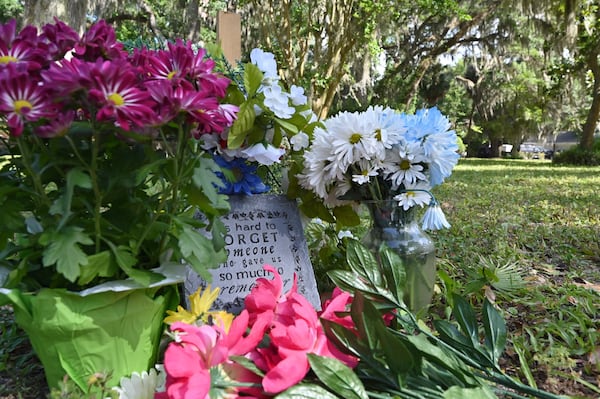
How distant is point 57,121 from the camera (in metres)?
0.93

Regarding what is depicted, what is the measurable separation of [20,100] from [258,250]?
2.94 ft

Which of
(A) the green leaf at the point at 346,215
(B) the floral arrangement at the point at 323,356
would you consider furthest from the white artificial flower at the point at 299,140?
(B) the floral arrangement at the point at 323,356

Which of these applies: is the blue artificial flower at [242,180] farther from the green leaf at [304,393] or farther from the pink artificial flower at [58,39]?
the green leaf at [304,393]

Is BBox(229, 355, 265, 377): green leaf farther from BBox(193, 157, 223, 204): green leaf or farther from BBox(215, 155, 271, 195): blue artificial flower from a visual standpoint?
BBox(215, 155, 271, 195): blue artificial flower

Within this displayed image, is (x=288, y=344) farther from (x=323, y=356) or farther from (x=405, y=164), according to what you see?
(x=405, y=164)

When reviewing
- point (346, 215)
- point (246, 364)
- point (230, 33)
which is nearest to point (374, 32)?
point (230, 33)

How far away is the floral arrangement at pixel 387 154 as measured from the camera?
1542 millimetres

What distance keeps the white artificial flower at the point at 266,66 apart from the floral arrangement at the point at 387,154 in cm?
23

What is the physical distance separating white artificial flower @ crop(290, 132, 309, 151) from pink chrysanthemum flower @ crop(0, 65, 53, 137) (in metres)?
0.91

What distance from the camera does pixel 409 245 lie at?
1638 millimetres

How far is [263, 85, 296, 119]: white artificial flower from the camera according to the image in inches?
56.6

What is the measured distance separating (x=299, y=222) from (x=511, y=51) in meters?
24.2

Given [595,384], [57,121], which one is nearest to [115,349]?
[57,121]

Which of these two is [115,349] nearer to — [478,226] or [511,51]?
[478,226]
